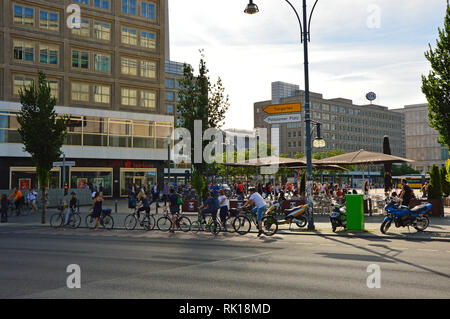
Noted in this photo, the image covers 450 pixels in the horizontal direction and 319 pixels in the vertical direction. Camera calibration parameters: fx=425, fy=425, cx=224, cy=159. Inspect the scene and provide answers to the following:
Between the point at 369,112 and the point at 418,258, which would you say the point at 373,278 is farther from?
the point at 369,112

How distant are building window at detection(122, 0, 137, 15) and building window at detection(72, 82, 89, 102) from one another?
366 inches

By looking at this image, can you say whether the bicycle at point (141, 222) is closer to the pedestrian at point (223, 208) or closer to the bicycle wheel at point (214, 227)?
the bicycle wheel at point (214, 227)

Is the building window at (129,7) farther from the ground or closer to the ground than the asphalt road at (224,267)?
farther from the ground

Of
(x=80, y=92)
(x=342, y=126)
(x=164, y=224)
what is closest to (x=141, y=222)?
(x=164, y=224)

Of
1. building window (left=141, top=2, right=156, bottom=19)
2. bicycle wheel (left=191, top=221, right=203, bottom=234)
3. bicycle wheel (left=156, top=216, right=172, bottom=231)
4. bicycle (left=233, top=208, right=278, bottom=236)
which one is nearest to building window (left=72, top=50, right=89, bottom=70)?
building window (left=141, top=2, right=156, bottom=19)

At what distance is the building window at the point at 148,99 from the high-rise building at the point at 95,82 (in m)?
0.11

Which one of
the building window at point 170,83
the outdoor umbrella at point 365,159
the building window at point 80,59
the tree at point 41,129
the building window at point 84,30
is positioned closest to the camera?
the outdoor umbrella at point 365,159

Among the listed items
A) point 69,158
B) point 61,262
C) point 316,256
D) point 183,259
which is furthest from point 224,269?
point 69,158

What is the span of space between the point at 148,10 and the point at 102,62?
27.2 feet

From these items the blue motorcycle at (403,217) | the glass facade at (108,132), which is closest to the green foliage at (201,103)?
the blue motorcycle at (403,217)

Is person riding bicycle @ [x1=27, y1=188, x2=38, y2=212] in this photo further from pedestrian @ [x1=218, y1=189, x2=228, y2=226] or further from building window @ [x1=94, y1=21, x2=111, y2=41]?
building window @ [x1=94, y1=21, x2=111, y2=41]

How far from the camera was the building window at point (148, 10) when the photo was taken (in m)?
45.3

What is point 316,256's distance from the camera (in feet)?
36.9
